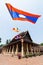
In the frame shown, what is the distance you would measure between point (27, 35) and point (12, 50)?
490 cm

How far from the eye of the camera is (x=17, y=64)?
26.5 metres

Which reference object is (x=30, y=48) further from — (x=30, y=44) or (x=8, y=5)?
(x=8, y=5)

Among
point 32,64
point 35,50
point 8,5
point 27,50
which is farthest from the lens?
point 35,50

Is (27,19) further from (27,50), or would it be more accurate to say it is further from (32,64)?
(27,50)

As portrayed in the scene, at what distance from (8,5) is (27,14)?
2.18 meters

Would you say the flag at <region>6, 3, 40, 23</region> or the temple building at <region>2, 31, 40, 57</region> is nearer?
the flag at <region>6, 3, 40, 23</region>

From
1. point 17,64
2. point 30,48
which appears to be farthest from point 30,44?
point 17,64

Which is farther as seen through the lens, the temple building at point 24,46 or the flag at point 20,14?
the temple building at point 24,46

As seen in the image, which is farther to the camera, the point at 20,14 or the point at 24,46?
the point at 24,46

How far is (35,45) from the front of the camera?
48844 millimetres

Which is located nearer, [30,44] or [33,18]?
[33,18]

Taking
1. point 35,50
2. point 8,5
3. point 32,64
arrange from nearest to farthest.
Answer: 1. point 8,5
2. point 32,64
3. point 35,50

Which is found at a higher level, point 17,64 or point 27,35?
point 27,35

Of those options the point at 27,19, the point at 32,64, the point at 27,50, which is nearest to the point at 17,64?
the point at 32,64
